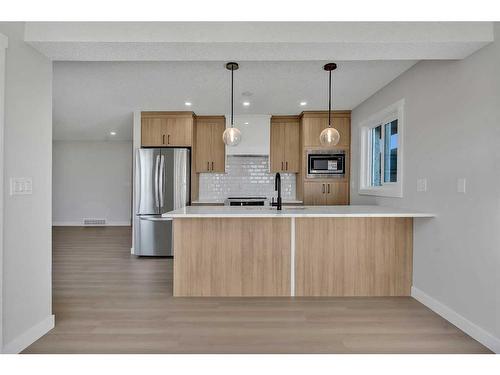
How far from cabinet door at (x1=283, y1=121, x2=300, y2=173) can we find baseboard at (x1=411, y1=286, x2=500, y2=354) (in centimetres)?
287

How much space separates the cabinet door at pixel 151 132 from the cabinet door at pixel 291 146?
2.11m

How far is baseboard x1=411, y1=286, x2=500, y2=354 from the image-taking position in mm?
2066

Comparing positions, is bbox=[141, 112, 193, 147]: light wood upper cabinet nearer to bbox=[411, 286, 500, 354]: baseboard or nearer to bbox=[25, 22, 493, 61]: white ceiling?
bbox=[25, 22, 493, 61]: white ceiling

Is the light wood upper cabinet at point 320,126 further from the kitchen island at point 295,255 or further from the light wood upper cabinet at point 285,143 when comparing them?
the kitchen island at point 295,255

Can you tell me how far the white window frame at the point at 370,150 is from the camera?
10.9 ft

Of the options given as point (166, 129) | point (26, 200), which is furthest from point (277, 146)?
point (26, 200)

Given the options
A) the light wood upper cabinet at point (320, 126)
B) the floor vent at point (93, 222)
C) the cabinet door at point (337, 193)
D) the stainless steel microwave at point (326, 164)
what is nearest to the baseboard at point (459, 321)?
the cabinet door at point (337, 193)

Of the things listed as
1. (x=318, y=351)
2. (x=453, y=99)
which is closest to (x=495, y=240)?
(x=453, y=99)

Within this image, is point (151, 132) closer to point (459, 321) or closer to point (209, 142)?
point (209, 142)

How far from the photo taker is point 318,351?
204 cm

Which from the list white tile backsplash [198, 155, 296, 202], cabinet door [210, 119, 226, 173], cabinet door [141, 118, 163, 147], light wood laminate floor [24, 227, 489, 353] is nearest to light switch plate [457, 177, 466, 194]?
light wood laminate floor [24, 227, 489, 353]

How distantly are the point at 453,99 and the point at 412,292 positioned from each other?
1830mm

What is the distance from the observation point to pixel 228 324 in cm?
242

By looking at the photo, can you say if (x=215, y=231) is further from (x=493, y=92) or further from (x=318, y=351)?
(x=493, y=92)
